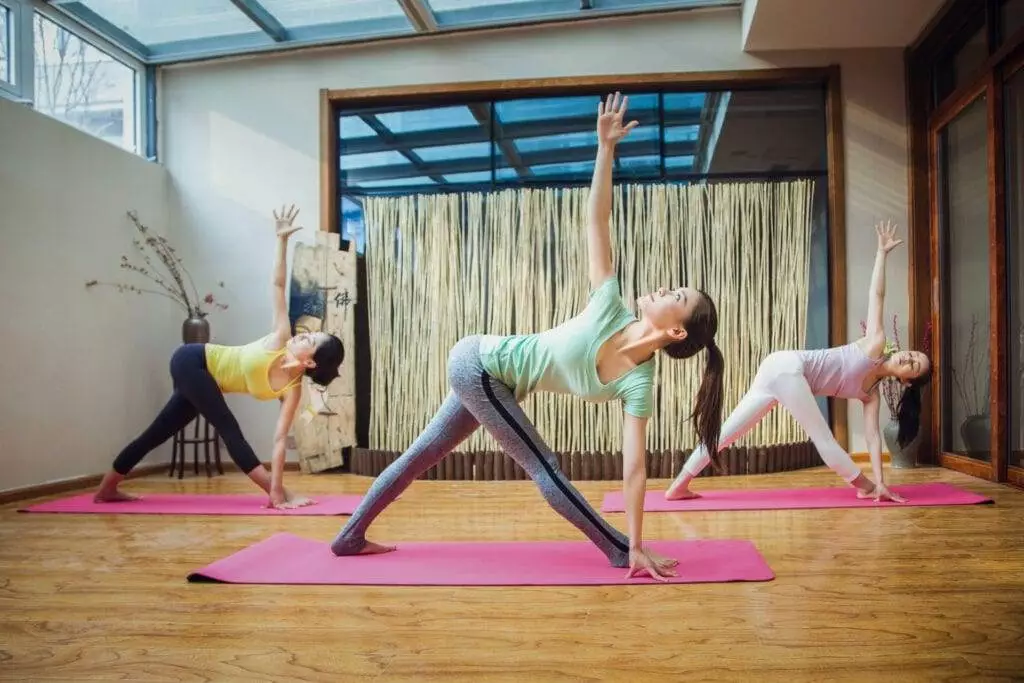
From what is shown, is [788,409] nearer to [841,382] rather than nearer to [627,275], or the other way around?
[841,382]

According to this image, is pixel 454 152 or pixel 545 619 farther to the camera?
pixel 454 152

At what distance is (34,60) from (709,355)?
3940mm

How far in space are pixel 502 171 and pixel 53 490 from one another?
3.03 meters

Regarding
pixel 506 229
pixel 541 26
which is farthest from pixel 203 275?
pixel 541 26

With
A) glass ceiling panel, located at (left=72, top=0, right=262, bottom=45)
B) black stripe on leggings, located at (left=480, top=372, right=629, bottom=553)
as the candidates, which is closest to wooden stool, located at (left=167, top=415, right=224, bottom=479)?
glass ceiling panel, located at (left=72, top=0, right=262, bottom=45)

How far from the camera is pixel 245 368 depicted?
3750 mm

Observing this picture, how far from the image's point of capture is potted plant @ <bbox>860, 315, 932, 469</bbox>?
469cm

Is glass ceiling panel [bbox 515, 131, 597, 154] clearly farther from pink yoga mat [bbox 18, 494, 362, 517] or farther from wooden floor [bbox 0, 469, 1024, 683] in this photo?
wooden floor [bbox 0, 469, 1024, 683]

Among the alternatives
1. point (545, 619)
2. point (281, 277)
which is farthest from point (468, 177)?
point (545, 619)

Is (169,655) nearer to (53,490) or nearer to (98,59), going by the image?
(53,490)

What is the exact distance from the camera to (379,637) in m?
1.80

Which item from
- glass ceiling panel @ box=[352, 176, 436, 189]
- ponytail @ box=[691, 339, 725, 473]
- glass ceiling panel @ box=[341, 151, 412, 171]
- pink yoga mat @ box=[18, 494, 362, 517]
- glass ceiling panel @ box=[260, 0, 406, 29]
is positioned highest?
glass ceiling panel @ box=[260, 0, 406, 29]

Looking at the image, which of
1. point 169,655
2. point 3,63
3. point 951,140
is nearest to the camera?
point 169,655

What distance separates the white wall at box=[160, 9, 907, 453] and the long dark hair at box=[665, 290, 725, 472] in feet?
9.66
